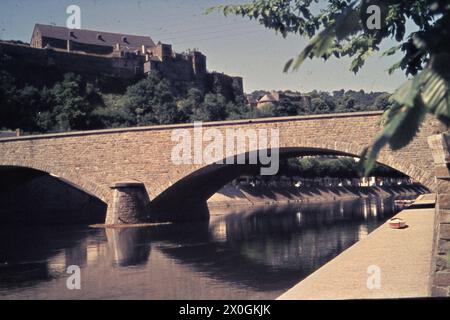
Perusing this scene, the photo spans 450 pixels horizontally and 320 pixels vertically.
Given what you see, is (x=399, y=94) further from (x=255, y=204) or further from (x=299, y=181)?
(x=299, y=181)

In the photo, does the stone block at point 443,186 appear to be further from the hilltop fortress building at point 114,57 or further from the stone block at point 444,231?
the hilltop fortress building at point 114,57

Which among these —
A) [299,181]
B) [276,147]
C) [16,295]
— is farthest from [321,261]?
[299,181]

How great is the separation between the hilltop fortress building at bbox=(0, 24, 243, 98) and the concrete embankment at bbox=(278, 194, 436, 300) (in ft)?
240

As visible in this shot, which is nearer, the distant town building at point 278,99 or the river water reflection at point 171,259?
the river water reflection at point 171,259

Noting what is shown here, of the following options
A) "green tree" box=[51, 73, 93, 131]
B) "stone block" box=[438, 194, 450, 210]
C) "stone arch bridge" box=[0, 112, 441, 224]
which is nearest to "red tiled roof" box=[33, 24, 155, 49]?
"green tree" box=[51, 73, 93, 131]

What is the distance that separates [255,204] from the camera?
214 ft

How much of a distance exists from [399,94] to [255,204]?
209 feet

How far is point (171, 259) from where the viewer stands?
20219mm

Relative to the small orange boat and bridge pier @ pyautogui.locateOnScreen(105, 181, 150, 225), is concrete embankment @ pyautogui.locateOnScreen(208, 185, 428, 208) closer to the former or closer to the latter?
bridge pier @ pyautogui.locateOnScreen(105, 181, 150, 225)

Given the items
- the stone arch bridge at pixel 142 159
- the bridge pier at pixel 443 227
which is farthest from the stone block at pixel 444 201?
the stone arch bridge at pixel 142 159

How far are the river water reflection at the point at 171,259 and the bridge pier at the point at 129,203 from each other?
1.63 metres

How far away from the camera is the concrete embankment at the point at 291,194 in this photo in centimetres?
6141

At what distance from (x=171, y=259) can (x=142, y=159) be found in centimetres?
1539

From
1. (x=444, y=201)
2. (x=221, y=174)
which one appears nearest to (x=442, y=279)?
(x=444, y=201)
